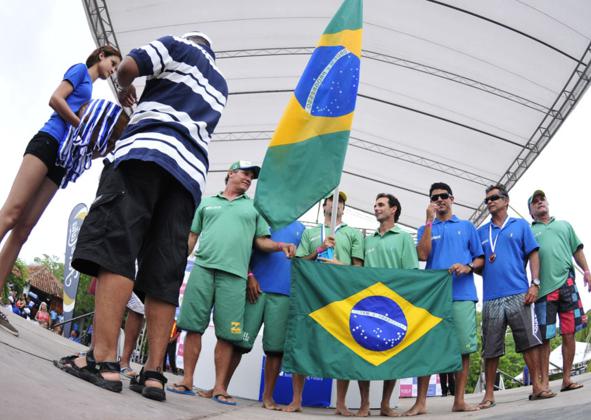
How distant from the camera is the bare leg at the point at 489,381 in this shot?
14.3ft

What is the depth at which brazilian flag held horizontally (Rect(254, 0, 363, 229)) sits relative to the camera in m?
3.84

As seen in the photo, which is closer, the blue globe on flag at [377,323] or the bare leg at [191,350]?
the bare leg at [191,350]

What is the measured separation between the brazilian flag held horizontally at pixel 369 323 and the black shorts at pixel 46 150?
5.73 ft

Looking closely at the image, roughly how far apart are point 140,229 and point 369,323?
2125 millimetres

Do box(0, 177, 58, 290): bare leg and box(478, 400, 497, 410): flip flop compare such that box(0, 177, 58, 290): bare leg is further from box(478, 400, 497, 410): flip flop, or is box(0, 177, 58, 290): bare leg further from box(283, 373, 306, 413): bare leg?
box(478, 400, 497, 410): flip flop

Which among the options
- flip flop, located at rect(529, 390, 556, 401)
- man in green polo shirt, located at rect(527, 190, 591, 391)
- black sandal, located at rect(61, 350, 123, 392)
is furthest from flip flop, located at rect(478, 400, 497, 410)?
black sandal, located at rect(61, 350, 123, 392)

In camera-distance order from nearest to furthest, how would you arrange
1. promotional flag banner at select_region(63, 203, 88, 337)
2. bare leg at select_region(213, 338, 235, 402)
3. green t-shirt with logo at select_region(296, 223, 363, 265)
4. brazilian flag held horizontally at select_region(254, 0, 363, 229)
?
brazilian flag held horizontally at select_region(254, 0, 363, 229) < bare leg at select_region(213, 338, 235, 402) < green t-shirt with logo at select_region(296, 223, 363, 265) < promotional flag banner at select_region(63, 203, 88, 337)

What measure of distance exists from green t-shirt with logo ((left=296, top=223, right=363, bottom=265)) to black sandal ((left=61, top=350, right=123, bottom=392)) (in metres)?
2.60

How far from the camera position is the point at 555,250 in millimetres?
4926

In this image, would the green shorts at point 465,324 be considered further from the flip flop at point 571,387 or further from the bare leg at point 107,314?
the bare leg at point 107,314

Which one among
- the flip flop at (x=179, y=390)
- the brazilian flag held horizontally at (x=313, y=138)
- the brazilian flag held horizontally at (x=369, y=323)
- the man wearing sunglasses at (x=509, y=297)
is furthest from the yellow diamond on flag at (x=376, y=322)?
the flip flop at (x=179, y=390)

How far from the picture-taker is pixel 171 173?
105 inches

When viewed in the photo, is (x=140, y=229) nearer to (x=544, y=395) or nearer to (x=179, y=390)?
(x=179, y=390)

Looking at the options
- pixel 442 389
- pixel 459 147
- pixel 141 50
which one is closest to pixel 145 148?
pixel 141 50
